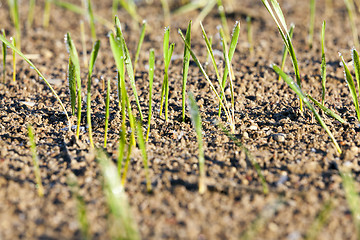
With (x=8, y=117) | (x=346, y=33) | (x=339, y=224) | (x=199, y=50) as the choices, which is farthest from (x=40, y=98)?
(x=346, y=33)

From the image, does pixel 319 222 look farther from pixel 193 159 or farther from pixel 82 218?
pixel 82 218

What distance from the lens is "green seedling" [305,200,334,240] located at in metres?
0.94

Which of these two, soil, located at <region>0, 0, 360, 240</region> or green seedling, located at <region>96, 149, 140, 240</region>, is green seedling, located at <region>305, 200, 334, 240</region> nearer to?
soil, located at <region>0, 0, 360, 240</region>

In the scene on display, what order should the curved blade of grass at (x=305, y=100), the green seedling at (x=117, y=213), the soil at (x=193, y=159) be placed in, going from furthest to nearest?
the curved blade of grass at (x=305, y=100) → the soil at (x=193, y=159) → the green seedling at (x=117, y=213)

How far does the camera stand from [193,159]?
1.23m

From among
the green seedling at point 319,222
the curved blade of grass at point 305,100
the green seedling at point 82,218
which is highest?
the curved blade of grass at point 305,100

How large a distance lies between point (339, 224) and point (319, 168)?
234 mm

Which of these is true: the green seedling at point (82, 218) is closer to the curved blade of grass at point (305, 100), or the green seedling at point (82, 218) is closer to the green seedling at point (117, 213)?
the green seedling at point (117, 213)

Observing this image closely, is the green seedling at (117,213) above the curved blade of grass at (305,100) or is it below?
below

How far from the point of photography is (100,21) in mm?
2441

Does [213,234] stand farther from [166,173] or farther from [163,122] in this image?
[163,122]

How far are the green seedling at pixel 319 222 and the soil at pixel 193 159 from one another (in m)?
0.01

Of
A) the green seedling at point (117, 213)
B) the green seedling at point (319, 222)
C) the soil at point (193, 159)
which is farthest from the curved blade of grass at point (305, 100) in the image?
the green seedling at point (117, 213)

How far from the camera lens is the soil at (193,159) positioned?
38.7 inches
